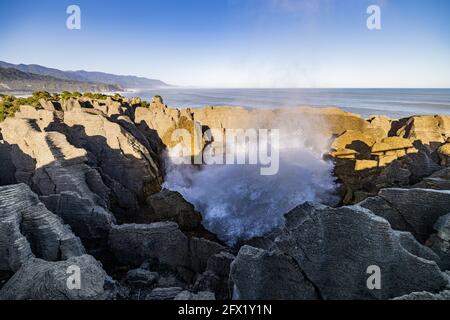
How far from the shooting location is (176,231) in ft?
36.6

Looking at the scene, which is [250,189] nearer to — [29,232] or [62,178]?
[62,178]

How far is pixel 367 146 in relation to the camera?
66.6ft

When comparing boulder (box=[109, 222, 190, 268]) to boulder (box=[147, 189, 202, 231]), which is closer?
boulder (box=[109, 222, 190, 268])

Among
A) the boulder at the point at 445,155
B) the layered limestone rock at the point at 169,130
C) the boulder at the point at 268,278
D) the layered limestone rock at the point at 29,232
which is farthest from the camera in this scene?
the layered limestone rock at the point at 169,130

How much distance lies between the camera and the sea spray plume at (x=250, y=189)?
52.4 feet

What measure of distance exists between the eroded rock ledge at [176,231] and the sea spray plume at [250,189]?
4.02 ft

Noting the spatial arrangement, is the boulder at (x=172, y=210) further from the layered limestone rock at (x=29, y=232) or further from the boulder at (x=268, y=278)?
the boulder at (x=268, y=278)

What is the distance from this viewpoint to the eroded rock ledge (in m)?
6.66

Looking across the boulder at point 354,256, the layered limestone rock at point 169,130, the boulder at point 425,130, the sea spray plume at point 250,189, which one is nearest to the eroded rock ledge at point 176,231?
the boulder at point 354,256

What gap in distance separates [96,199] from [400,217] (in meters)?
10.9

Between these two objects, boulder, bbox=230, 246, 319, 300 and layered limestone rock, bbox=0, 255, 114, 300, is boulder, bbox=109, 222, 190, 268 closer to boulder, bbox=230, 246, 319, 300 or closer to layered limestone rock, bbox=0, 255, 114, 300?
layered limestone rock, bbox=0, 255, 114, 300

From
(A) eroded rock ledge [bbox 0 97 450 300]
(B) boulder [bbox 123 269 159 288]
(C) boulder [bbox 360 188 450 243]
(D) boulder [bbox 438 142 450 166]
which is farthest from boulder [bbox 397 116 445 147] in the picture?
(B) boulder [bbox 123 269 159 288]

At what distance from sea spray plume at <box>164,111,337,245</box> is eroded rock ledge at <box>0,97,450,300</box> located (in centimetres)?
123

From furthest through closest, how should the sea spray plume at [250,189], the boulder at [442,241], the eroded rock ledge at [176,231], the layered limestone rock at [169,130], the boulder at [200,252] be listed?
1. the layered limestone rock at [169,130]
2. the sea spray plume at [250,189]
3. the boulder at [200,252]
4. the boulder at [442,241]
5. the eroded rock ledge at [176,231]
